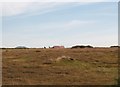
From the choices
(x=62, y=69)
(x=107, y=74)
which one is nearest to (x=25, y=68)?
(x=62, y=69)

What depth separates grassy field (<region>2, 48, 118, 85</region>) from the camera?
32.1 m

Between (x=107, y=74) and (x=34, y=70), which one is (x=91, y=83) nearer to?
(x=107, y=74)

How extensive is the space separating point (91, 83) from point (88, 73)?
551 centimetres

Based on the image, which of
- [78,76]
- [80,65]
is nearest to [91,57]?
[80,65]

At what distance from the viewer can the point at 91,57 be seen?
4784 centimetres

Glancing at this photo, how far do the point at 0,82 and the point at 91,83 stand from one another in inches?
355

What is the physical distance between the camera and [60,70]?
3778 cm

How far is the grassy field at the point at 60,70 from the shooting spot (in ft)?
105

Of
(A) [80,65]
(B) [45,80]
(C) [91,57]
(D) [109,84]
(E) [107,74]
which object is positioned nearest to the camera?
(D) [109,84]

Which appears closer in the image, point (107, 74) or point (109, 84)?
point (109, 84)

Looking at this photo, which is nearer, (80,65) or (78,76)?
(78,76)

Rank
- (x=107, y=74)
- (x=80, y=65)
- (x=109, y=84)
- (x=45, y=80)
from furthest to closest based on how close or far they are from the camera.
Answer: (x=80, y=65), (x=107, y=74), (x=45, y=80), (x=109, y=84)

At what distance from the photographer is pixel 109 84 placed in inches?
1205

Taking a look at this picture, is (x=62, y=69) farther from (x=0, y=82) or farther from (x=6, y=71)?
(x=0, y=82)
